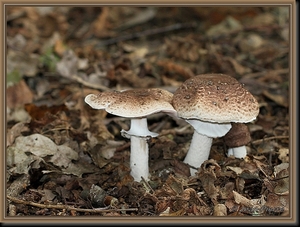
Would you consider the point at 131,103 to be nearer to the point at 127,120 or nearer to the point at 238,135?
the point at 238,135

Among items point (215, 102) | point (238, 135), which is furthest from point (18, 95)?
point (215, 102)

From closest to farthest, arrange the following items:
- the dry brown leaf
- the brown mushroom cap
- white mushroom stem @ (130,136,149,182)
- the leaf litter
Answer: the leaf litter → white mushroom stem @ (130,136,149,182) → the brown mushroom cap → the dry brown leaf

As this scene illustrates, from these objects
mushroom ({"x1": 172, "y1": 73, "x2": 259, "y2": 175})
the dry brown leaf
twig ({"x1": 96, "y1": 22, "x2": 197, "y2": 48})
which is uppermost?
twig ({"x1": 96, "y1": 22, "x2": 197, "y2": 48})

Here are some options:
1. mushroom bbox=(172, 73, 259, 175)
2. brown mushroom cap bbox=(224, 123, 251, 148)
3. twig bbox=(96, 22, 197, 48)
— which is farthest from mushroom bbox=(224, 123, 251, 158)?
twig bbox=(96, 22, 197, 48)

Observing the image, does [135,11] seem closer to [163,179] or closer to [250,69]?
[250,69]

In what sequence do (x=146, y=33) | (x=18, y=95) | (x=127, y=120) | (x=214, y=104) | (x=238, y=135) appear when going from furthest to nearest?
(x=146, y=33) < (x=18, y=95) < (x=127, y=120) < (x=238, y=135) < (x=214, y=104)

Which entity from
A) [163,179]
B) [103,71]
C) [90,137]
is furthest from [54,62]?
[163,179]

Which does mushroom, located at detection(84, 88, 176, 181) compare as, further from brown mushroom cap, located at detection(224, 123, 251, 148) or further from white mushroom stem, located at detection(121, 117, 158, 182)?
brown mushroom cap, located at detection(224, 123, 251, 148)
